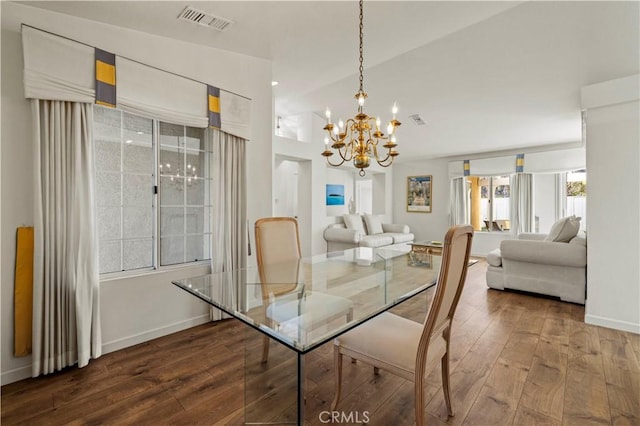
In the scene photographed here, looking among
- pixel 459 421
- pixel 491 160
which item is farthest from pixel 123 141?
pixel 491 160

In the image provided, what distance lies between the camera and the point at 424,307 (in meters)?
3.29

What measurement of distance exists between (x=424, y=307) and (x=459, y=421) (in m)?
1.79

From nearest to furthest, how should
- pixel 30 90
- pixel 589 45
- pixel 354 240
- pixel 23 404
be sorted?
1. pixel 23 404
2. pixel 30 90
3. pixel 589 45
4. pixel 354 240

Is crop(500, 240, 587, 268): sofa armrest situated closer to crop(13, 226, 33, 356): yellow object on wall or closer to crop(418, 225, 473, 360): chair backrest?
crop(418, 225, 473, 360): chair backrest

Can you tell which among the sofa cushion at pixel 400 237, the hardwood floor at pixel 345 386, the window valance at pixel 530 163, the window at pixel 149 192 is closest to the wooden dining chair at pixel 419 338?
the hardwood floor at pixel 345 386

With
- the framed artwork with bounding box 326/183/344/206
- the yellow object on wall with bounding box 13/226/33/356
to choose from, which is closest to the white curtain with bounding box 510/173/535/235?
the framed artwork with bounding box 326/183/344/206

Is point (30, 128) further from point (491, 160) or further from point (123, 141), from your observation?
point (491, 160)

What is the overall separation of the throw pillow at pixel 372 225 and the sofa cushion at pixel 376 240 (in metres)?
0.25

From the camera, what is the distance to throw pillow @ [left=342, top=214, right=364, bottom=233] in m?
6.34

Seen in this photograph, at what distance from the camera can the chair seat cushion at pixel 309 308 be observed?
52.2 inches

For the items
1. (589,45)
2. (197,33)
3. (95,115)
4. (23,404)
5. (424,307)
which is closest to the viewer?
(23,404)

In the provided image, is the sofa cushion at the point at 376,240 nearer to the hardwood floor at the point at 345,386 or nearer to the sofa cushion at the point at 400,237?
the sofa cushion at the point at 400,237

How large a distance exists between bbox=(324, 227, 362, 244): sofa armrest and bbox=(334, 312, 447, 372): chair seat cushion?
413 cm

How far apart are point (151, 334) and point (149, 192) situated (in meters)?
1.23
